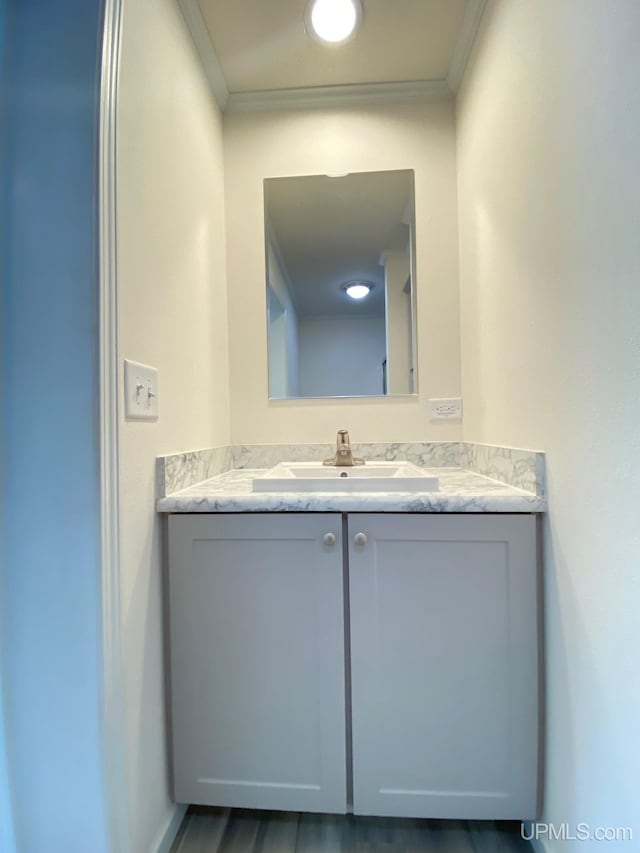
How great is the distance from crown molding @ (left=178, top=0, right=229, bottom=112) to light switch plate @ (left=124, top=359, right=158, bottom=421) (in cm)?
115

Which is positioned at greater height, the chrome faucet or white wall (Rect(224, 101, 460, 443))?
white wall (Rect(224, 101, 460, 443))

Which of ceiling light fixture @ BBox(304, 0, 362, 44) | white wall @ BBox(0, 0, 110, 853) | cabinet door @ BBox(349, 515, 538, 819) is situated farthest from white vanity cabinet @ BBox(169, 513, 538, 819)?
ceiling light fixture @ BBox(304, 0, 362, 44)

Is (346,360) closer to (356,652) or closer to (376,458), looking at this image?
(376,458)

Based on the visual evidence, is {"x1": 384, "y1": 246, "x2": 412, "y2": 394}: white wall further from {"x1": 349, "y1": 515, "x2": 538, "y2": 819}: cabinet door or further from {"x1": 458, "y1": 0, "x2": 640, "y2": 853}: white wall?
{"x1": 349, "y1": 515, "x2": 538, "y2": 819}: cabinet door

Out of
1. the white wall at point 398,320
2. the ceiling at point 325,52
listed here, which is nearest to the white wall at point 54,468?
the ceiling at point 325,52

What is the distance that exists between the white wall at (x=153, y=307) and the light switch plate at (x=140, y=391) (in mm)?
28

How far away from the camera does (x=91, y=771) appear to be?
771 millimetres

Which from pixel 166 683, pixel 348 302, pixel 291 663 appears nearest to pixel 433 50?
pixel 348 302

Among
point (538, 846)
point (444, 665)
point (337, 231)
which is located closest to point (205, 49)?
point (337, 231)

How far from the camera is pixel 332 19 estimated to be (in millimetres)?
1221

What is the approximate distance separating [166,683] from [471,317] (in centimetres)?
149

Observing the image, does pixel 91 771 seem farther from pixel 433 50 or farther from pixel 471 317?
pixel 433 50

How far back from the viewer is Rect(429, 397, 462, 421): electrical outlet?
153 centimetres

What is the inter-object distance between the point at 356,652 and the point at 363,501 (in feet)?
1.24
